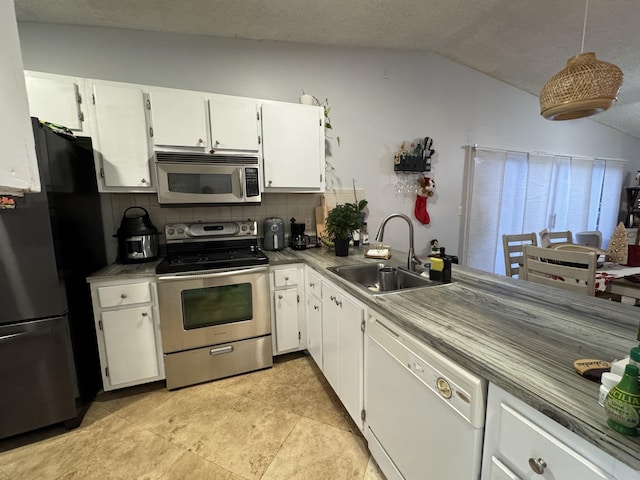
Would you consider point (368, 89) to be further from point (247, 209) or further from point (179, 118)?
point (179, 118)

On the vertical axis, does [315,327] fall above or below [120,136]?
below

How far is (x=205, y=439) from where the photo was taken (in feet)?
5.33

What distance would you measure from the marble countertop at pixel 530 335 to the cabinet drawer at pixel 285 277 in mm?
831

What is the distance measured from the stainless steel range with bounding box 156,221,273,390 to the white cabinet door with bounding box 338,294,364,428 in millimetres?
774

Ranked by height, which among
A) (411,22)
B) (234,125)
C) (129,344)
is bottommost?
(129,344)

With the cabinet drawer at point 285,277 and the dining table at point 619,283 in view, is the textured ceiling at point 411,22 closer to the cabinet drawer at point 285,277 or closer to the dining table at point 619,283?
the cabinet drawer at point 285,277

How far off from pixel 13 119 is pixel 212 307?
5.62 ft

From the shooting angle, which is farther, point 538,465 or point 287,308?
point 287,308

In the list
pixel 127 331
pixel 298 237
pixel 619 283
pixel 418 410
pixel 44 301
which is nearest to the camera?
pixel 418 410

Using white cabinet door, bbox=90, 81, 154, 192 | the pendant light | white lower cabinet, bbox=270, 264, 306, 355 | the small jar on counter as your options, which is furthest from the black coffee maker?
the small jar on counter

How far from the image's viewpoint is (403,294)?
1313 millimetres

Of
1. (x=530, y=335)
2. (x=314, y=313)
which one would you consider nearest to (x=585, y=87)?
(x=530, y=335)

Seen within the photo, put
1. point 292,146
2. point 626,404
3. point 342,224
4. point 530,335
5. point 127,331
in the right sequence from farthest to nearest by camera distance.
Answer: point 292,146 < point 342,224 < point 127,331 < point 530,335 < point 626,404

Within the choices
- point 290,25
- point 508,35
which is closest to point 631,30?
point 508,35
